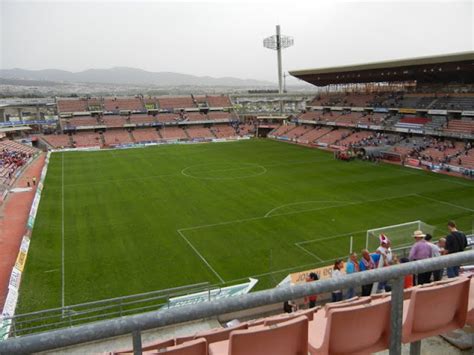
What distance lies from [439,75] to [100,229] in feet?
169

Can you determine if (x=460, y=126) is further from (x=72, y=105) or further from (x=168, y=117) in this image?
(x=72, y=105)

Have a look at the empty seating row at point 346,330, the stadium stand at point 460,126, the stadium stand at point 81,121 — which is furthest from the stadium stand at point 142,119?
the empty seating row at point 346,330

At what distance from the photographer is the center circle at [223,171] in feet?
133

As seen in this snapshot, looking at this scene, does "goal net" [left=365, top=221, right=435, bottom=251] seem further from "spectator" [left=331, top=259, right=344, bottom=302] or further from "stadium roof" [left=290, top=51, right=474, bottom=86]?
"stadium roof" [left=290, top=51, right=474, bottom=86]

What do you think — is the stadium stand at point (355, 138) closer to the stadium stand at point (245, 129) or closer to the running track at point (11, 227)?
the stadium stand at point (245, 129)

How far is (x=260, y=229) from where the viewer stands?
79.8 ft

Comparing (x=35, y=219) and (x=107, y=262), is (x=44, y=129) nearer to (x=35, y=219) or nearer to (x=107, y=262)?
(x=35, y=219)

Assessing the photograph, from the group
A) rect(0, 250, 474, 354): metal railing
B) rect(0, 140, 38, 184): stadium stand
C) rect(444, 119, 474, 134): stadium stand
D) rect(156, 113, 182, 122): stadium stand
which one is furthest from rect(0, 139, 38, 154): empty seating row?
rect(0, 250, 474, 354): metal railing

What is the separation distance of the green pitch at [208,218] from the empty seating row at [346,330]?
13586mm

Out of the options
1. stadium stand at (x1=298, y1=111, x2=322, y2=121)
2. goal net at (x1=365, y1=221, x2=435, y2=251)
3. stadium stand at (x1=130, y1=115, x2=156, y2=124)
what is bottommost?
goal net at (x1=365, y1=221, x2=435, y2=251)

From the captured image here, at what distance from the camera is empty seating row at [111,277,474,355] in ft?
8.64

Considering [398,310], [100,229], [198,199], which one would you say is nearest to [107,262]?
[100,229]

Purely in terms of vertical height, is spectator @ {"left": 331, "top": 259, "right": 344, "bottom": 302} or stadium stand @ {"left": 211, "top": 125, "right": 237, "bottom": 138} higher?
spectator @ {"left": 331, "top": 259, "right": 344, "bottom": 302}

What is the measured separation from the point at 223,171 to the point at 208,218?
16484 millimetres
